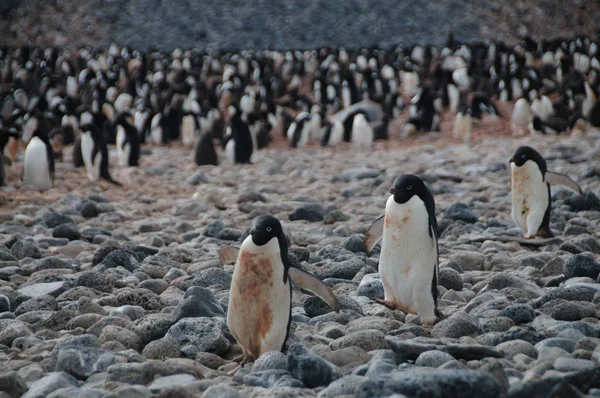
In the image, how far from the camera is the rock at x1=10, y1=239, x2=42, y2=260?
6129 millimetres

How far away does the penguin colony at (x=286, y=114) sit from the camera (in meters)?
3.94

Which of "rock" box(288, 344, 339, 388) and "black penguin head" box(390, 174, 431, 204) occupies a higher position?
"black penguin head" box(390, 174, 431, 204)

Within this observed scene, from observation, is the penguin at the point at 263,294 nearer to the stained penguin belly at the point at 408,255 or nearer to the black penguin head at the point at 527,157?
the stained penguin belly at the point at 408,255

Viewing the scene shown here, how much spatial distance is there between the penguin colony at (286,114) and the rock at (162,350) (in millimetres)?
Result: 325

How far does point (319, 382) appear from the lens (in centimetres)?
326

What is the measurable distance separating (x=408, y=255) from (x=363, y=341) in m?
0.93

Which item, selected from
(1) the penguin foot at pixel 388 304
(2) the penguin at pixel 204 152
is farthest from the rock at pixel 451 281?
(2) the penguin at pixel 204 152

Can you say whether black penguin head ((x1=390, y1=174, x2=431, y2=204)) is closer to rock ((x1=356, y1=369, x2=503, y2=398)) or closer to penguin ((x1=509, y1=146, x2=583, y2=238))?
rock ((x1=356, y1=369, x2=503, y2=398))

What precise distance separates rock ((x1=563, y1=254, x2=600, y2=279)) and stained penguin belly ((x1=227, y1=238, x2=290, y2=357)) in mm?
2096

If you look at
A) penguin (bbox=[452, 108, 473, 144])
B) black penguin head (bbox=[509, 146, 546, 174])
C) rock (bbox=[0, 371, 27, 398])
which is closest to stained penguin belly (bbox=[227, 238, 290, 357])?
rock (bbox=[0, 371, 27, 398])

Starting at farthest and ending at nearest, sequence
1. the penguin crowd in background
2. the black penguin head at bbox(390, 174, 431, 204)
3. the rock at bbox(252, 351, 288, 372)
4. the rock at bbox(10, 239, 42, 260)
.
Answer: the penguin crowd in background, the rock at bbox(10, 239, 42, 260), the black penguin head at bbox(390, 174, 431, 204), the rock at bbox(252, 351, 288, 372)

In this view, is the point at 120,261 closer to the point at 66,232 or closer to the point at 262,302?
the point at 66,232

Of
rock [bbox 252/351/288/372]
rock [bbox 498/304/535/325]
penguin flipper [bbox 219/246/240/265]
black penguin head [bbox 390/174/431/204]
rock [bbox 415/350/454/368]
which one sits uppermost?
black penguin head [bbox 390/174/431/204]

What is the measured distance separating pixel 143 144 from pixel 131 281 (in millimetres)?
11268
